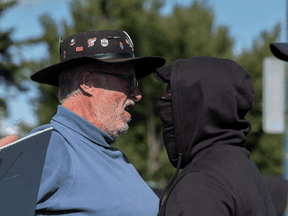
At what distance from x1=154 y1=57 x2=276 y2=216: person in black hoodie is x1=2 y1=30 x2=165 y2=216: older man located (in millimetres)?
430

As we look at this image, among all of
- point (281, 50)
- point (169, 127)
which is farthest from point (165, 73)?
→ point (281, 50)

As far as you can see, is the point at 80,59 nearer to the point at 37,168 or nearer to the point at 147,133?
the point at 37,168

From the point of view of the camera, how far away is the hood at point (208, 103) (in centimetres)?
165

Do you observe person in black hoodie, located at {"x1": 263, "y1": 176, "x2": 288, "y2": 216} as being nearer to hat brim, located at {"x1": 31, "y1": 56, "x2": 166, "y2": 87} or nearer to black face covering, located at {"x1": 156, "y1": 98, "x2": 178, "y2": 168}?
hat brim, located at {"x1": 31, "y1": 56, "x2": 166, "y2": 87}

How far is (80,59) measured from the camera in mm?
2248

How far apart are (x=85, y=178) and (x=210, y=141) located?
78cm

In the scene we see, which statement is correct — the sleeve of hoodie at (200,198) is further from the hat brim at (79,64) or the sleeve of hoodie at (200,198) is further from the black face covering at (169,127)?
the hat brim at (79,64)

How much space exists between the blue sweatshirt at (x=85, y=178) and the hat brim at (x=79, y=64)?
34 centimetres

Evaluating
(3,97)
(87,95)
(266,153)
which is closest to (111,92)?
(87,95)

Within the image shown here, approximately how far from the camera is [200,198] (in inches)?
55.6

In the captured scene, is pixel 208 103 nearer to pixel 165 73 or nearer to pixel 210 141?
pixel 210 141

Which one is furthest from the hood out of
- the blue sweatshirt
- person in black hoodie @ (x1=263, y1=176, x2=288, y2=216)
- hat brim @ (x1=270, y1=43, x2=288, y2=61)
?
person in black hoodie @ (x1=263, y1=176, x2=288, y2=216)

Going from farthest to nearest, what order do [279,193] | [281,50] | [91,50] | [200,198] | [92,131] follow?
[279,193]
[281,50]
[91,50]
[92,131]
[200,198]

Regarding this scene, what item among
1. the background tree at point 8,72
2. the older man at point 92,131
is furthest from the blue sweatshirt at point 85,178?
the background tree at point 8,72
